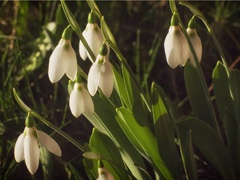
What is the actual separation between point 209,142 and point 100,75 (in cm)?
45

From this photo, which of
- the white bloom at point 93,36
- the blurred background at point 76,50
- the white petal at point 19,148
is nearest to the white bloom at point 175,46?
the white bloom at point 93,36

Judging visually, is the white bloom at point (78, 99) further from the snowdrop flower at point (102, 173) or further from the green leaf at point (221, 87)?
the green leaf at point (221, 87)

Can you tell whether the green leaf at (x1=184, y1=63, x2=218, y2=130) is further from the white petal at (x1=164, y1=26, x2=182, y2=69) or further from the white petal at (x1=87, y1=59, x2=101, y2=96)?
the white petal at (x1=87, y1=59, x2=101, y2=96)

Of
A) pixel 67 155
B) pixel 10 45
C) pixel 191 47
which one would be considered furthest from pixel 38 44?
pixel 191 47

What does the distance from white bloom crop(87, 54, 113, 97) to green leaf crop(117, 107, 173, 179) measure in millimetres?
137

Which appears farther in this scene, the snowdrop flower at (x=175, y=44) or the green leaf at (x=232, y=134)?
the green leaf at (x=232, y=134)

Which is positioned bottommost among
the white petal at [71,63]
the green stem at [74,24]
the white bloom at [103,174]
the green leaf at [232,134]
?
the green leaf at [232,134]

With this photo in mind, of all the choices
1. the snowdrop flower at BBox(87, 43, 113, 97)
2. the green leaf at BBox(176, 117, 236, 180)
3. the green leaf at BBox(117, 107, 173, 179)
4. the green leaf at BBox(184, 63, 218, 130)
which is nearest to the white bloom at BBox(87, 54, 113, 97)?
the snowdrop flower at BBox(87, 43, 113, 97)

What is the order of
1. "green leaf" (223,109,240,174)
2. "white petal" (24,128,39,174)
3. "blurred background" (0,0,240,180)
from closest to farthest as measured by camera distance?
"white petal" (24,128,39,174) → "green leaf" (223,109,240,174) → "blurred background" (0,0,240,180)

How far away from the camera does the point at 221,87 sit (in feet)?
5.36

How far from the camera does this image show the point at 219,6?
9.07 feet

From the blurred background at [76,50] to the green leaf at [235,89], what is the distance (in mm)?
506

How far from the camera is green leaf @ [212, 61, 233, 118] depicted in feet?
5.29

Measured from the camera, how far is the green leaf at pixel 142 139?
1447 millimetres
